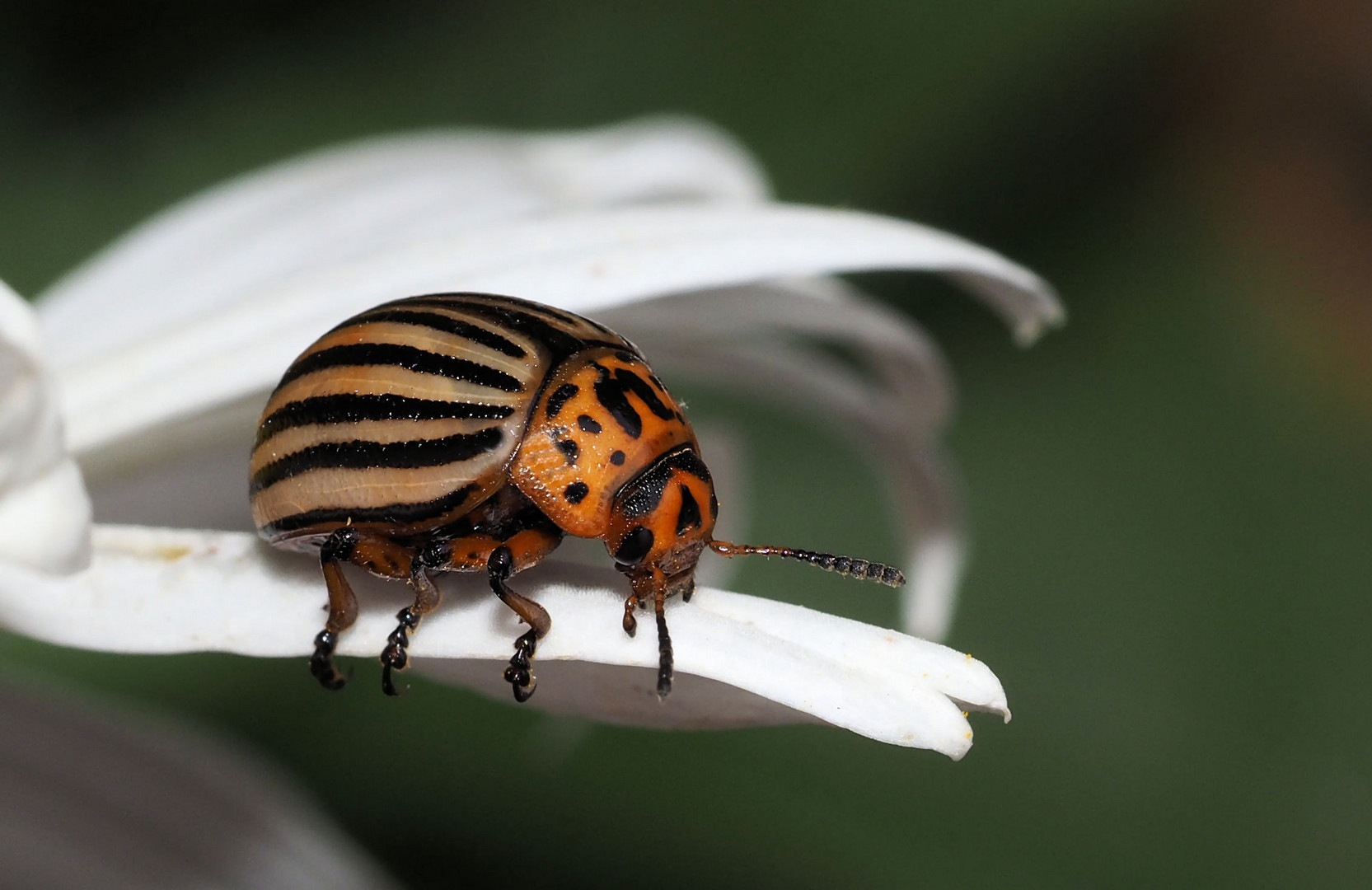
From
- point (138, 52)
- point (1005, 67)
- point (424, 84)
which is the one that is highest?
point (1005, 67)

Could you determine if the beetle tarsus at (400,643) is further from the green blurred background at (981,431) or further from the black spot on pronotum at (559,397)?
the green blurred background at (981,431)

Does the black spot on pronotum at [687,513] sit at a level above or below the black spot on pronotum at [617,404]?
below

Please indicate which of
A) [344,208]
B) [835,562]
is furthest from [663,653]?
[344,208]

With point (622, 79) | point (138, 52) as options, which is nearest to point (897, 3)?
point (622, 79)

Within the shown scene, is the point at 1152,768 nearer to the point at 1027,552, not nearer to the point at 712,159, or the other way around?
the point at 1027,552

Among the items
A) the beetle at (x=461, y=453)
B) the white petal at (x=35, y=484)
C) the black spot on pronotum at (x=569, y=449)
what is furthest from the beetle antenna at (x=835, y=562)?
the white petal at (x=35, y=484)

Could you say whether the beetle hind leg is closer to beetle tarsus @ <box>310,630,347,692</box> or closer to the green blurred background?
beetle tarsus @ <box>310,630,347,692</box>
